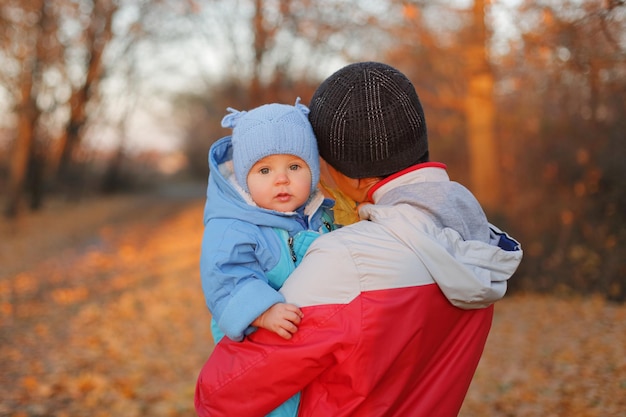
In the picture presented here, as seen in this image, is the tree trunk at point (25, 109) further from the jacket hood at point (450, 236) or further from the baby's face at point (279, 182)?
the jacket hood at point (450, 236)

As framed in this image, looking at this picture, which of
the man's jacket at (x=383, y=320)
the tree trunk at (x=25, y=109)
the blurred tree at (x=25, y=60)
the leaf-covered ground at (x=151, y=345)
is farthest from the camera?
the tree trunk at (x=25, y=109)

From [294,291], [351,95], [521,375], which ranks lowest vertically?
[521,375]

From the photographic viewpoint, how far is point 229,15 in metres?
13.7

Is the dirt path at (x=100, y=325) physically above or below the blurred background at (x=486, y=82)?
below

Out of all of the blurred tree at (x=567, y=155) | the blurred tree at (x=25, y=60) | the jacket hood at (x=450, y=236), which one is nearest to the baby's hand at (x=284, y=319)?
the jacket hood at (x=450, y=236)

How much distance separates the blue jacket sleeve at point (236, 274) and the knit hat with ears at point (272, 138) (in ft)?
0.70

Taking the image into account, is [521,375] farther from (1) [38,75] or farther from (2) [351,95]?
(1) [38,75]

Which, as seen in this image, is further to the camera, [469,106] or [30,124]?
[30,124]

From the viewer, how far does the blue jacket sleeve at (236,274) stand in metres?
1.89

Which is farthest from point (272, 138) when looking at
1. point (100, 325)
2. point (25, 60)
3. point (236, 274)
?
point (25, 60)

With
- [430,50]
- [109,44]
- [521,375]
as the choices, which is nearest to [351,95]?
[521,375]

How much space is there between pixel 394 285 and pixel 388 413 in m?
0.37

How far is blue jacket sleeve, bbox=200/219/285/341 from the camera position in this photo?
1.89 m

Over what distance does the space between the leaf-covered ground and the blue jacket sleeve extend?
116 inches
